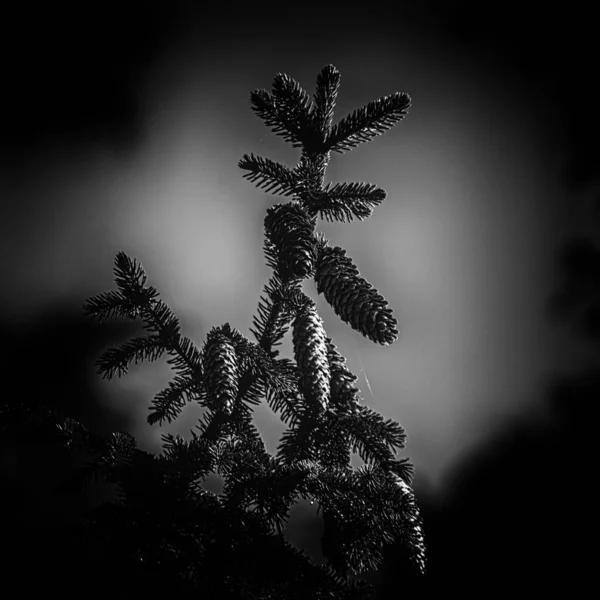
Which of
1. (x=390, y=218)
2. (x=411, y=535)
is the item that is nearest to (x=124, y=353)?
(x=411, y=535)

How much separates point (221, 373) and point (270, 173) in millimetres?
→ 247

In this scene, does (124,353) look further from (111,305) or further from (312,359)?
(312,359)

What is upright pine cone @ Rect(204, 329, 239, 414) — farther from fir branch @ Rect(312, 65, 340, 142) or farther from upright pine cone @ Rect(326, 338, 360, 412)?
fir branch @ Rect(312, 65, 340, 142)

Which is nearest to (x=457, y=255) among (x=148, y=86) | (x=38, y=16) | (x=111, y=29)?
(x=148, y=86)

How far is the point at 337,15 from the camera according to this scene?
0.99m

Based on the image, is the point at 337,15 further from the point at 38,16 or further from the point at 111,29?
the point at 38,16

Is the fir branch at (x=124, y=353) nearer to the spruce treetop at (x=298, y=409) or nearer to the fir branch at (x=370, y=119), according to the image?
the spruce treetop at (x=298, y=409)

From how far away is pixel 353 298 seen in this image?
39 centimetres

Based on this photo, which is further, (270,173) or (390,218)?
(390,218)

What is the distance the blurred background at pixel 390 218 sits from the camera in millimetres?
801

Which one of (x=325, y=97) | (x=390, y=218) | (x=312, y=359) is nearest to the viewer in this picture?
(x=312, y=359)

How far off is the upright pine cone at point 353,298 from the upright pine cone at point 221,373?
0.12m

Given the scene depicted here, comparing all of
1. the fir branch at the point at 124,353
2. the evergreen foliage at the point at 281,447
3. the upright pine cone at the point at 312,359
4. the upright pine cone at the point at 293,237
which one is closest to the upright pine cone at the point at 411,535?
the evergreen foliage at the point at 281,447

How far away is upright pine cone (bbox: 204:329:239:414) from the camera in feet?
1.20
